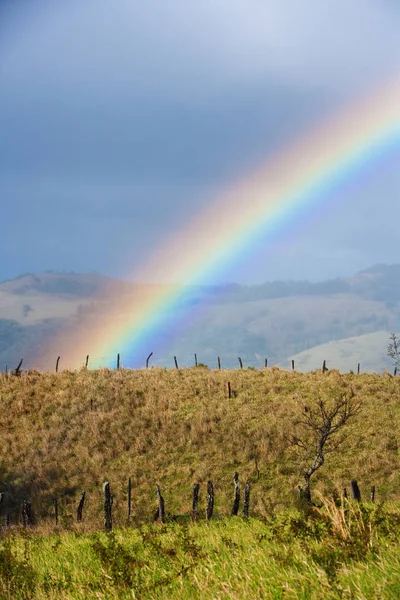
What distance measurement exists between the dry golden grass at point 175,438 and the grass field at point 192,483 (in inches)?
5.3

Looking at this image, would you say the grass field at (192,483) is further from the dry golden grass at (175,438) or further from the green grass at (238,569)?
the dry golden grass at (175,438)

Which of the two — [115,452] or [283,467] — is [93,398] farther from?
[283,467]

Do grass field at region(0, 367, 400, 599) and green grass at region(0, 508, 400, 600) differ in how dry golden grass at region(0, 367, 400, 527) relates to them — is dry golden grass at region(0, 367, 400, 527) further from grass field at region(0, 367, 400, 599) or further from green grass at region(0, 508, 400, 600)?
green grass at region(0, 508, 400, 600)

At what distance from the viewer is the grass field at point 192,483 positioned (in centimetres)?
624

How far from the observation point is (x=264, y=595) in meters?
5.26

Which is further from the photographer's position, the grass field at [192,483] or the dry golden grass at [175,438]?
the dry golden grass at [175,438]

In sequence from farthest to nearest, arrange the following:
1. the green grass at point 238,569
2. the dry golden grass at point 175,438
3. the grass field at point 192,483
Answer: the dry golden grass at point 175,438 < the grass field at point 192,483 < the green grass at point 238,569

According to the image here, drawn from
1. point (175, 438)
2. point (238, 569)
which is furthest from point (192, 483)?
point (238, 569)

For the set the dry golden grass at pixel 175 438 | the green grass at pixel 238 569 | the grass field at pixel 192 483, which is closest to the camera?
the green grass at pixel 238 569

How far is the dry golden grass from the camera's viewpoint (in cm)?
3394

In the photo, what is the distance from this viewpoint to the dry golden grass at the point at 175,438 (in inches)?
1336

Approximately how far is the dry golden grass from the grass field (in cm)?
14

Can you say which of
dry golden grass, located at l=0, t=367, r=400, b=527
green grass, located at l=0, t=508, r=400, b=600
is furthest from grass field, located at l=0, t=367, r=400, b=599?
dry golden grass, located at l=0, t=367, r=400, b=527

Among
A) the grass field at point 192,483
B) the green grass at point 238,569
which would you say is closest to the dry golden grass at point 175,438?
the grass field at point 192,483
